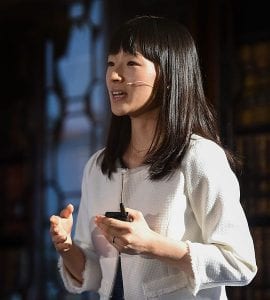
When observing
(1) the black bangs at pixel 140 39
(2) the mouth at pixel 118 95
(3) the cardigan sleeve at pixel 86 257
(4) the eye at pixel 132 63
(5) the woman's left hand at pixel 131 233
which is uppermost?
(1) the black bangs at pixel 140 39

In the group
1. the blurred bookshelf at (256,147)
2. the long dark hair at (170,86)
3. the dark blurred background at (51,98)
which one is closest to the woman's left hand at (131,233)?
the long dark hair at (170,86)

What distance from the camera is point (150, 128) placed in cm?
112

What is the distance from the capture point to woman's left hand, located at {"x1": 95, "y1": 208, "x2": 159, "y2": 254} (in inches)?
37.0

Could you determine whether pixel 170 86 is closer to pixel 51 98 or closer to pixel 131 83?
pixel 131 83

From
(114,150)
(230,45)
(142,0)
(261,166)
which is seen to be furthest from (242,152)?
(114,150)

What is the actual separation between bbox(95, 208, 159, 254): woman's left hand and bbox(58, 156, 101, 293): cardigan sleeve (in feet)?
0.70

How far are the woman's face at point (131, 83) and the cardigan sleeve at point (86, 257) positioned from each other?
0.54 feet

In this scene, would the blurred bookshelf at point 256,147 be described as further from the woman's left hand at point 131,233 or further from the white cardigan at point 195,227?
the woman's left hand at point 131,233

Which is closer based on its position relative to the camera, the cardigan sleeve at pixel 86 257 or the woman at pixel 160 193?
the woman at pixel 160 193

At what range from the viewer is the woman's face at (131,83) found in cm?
108

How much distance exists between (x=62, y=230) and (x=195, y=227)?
208 mm

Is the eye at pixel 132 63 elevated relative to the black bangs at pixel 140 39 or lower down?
lower down

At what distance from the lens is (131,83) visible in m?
1.08

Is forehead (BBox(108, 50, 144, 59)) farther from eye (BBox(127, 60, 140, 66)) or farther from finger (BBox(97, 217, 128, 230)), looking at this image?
finger (BBox(97, 217, 128, 230))
